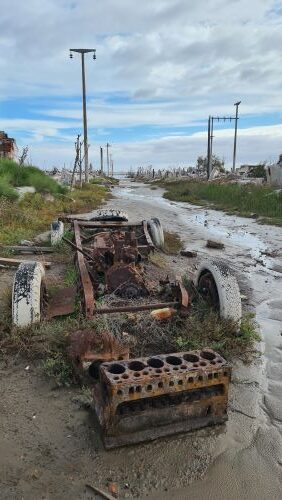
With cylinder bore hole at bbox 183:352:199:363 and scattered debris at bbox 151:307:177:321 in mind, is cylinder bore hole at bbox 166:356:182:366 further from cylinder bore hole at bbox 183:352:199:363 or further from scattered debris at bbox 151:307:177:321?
scattered debris at bbox 151:307:177:321

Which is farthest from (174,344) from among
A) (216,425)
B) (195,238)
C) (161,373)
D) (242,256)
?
(195,238)

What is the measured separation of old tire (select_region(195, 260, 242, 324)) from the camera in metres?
4.80

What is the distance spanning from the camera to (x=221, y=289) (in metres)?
4.91

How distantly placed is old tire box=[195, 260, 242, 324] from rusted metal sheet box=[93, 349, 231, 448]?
58.9 inches

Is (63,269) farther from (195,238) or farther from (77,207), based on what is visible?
Result: (77,207)

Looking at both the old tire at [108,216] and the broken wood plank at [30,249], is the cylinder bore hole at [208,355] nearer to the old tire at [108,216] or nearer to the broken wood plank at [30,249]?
the broken wood plank at [30,249]

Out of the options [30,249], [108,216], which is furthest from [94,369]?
[108,216]

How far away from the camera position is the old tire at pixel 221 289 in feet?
15.8

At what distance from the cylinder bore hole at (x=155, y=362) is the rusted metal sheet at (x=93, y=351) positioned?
0.60 metres

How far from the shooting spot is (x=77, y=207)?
57.7 ft

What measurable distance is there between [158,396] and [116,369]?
0.36m

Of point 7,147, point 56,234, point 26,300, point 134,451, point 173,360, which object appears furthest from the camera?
point 7,147

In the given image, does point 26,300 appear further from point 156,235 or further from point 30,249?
point 156,235

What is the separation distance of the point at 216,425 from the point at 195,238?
9213 mm
